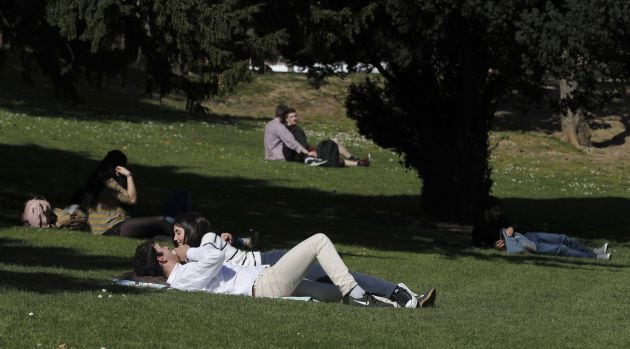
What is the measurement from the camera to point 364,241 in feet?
70.4

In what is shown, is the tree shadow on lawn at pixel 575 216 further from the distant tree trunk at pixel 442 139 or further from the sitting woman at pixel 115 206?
the sitting woman at pixel 115 206

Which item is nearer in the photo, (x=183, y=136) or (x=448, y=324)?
(x=448, y=324)

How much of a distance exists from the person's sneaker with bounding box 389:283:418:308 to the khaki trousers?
0.52 m

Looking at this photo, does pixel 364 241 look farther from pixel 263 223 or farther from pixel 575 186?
pixel 575 186

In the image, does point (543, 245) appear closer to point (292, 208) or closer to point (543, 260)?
point (543, 260)

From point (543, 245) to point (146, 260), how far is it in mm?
9805

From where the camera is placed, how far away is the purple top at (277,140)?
33.3 metres

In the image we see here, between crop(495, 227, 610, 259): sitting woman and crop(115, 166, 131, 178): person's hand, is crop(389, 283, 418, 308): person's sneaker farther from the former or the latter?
crop(495, 227, 610, 259): sitting woman

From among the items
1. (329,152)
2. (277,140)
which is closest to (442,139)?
(329,152)

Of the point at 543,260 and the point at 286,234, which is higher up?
the point at 543,260

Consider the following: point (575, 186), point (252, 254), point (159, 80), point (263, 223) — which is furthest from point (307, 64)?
point (252, 254)

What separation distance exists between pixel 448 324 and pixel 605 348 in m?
1.41

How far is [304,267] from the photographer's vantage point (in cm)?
1241

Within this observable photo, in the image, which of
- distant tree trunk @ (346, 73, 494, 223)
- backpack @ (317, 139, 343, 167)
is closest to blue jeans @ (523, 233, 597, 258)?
distant tree trunk @ (346, 73, 494, 223)
